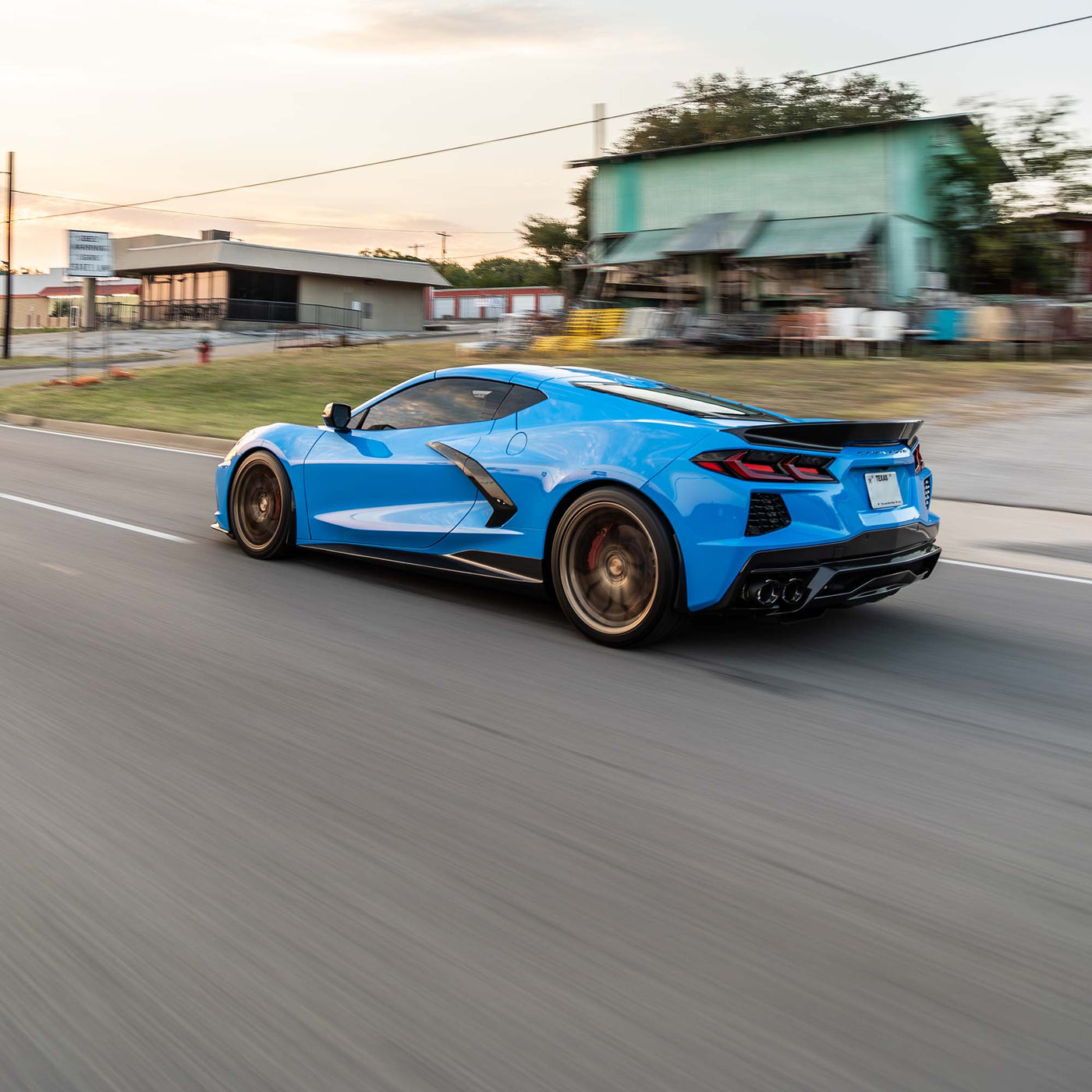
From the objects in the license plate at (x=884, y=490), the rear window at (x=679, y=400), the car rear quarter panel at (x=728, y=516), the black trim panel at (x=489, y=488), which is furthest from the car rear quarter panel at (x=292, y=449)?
the license plate at (x=884, y=490)

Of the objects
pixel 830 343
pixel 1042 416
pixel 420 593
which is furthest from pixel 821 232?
pixel 420 593

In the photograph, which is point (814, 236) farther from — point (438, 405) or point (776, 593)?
point (776, 593)

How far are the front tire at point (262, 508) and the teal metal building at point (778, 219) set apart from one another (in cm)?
2410

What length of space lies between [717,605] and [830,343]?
22.2 metres

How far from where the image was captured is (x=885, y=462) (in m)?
5.59

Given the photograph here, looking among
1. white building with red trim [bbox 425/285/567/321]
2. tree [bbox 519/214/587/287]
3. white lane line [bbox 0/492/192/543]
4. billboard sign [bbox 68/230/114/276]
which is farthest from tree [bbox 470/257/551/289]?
white lane line [bbox 0/492/192/543]

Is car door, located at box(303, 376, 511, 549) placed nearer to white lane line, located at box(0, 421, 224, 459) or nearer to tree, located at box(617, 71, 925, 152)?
white lane line, located at box(0, 421, 224, 459)

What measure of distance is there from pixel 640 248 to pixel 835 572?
Answer: 2937 cm

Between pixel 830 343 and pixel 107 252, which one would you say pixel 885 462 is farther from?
pixel 107 252

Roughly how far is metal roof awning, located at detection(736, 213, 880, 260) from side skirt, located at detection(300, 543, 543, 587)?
24.8m

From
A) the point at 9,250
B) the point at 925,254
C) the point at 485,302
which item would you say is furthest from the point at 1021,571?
the point at 485,302

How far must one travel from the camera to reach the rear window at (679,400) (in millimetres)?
5770

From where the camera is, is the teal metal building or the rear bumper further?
the teal metal building

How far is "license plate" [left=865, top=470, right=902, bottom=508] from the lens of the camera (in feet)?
18.0
